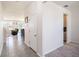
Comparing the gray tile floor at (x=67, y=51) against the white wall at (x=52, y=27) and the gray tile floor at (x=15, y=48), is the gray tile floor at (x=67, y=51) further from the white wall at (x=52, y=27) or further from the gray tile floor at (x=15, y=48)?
the gray tile floor at (x=15, y=48)

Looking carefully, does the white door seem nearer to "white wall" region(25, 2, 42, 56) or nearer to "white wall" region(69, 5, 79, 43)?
"white wall" region(25, 2, 42, 56)

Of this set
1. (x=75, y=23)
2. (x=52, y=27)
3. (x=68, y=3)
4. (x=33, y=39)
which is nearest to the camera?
(x=68, y=3)

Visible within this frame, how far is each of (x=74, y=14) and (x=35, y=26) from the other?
0.82 metres

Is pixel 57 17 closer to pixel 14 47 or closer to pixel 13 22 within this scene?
pixel 13 22

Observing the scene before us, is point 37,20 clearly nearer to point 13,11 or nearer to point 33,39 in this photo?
point 33,39

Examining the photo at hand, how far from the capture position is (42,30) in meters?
1.92

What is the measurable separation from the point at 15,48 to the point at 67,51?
92 cm

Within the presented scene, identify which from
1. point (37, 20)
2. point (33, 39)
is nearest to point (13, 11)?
point (37, 20)

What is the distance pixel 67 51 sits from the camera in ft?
5.85

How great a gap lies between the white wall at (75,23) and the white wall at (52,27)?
74mm

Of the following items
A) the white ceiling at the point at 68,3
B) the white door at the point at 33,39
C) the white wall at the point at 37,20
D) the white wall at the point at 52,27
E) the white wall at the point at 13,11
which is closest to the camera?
the white ceiling at the point at 68,3

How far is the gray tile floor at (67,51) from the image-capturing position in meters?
1.70

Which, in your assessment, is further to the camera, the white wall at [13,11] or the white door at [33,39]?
the white door at [33,39]

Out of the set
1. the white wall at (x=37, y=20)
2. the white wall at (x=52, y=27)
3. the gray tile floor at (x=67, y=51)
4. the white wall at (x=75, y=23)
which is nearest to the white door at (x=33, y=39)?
the white wall at (x=37, y=20)
